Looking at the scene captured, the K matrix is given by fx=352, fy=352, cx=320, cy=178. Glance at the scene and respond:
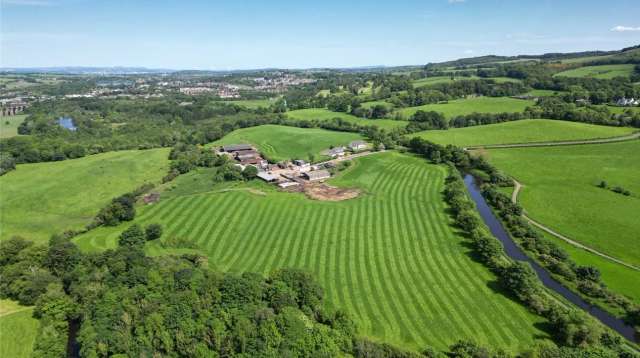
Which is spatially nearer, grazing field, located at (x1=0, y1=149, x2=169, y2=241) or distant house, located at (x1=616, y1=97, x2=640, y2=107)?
grazing field, located at (x1=0, y1=149, x2=169, y2=241)

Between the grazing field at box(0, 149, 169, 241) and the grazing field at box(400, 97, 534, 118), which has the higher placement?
the grazing field at box(400, 97, 534, 118)

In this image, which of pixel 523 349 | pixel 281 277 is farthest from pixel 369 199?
pixel 523 349

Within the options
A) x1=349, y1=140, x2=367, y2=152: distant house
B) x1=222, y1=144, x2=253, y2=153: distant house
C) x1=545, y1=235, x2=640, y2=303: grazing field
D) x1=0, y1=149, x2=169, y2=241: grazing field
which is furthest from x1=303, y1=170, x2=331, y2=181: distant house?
x1=545, y1=235, x2=640, y2=303: grazing field

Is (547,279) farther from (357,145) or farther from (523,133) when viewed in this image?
(523,133)

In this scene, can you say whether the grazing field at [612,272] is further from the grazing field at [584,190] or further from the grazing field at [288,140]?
the grazing field at [288,140]

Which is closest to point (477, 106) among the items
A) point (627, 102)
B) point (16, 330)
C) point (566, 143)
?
point (566, 143)

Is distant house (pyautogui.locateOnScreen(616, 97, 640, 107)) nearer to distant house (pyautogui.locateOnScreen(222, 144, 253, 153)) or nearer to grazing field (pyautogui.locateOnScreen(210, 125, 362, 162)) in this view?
grazing field (pyautogui.locateOnScreen(210, 125, 362, 162))

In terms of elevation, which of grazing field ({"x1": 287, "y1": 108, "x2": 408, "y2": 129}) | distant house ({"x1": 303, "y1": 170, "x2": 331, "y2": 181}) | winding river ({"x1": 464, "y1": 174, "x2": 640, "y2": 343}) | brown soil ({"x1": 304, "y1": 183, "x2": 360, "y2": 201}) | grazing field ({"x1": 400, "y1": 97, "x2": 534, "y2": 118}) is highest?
grazing field ({"x1": 400, "y1": 97, "x2": 534, "y2": 118})

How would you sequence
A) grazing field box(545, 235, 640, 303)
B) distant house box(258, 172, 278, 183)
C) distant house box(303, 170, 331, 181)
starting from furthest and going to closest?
distant house box(303, 170, 331, 181), distant house box(258, 172, 278, 183), grazing field box(545, 235, 640, 303)
